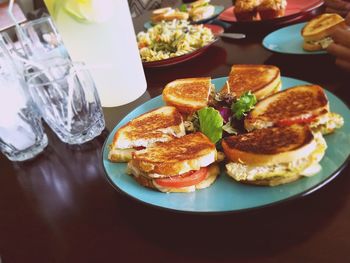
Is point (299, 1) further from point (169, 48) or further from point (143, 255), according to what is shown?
point (143, 255)

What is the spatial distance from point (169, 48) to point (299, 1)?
670 millimetres

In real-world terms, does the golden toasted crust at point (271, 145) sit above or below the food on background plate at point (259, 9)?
above

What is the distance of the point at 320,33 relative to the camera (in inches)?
43.2

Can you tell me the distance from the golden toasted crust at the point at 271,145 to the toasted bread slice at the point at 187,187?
4 centimetres

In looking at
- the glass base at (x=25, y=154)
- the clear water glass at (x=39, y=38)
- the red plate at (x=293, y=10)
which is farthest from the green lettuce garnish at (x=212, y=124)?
the clear water glass at (x=39, y=38)

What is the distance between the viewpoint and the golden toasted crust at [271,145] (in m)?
0.62

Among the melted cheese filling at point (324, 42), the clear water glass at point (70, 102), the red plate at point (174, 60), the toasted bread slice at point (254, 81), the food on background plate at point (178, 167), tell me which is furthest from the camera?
the red plate at point (174, 60)

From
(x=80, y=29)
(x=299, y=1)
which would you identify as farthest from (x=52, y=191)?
(x=299, y=1)

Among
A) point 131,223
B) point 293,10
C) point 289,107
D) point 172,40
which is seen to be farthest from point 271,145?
point 293,10

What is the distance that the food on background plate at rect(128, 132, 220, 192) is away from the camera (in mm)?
664

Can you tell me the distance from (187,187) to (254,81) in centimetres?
42

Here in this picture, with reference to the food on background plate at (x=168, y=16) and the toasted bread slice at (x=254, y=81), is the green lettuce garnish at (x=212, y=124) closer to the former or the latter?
the toasted bread slice at (x=254, y=81)

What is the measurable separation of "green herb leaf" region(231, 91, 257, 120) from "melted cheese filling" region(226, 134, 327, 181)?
0.18 m

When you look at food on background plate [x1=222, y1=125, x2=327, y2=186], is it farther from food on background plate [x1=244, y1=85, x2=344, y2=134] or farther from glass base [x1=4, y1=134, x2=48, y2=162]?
glass base [x1=4, y1=134, x2=48, y2=162]
